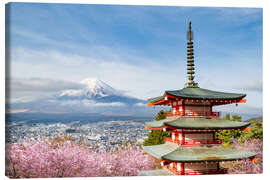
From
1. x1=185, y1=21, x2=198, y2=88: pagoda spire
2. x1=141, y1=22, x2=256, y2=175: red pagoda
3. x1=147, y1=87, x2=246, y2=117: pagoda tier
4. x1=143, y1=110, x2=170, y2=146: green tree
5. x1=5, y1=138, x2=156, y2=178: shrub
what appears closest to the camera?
x1=141, y1=22, x2=256, y2=175: red pagoda

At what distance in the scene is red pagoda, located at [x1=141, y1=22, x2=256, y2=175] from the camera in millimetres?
10727

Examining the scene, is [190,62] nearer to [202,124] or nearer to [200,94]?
[200,94]

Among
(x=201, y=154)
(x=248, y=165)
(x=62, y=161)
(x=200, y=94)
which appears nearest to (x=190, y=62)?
(x=200, y=94)

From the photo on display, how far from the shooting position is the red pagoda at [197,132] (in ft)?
35.2

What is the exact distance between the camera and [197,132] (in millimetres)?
11500

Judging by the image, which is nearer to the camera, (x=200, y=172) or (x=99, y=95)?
(x=200, y=172)

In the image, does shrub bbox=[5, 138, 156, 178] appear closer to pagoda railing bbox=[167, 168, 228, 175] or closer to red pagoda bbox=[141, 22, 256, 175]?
red pagoda bbox=[141, 22, 256, 175]

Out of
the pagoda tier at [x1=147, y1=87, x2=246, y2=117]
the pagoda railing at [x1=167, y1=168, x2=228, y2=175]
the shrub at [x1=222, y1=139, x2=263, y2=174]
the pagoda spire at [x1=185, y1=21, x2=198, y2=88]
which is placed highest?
the pagoda spire at [x1=185, y1=21, x2=198, y2=88]

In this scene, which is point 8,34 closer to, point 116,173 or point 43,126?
point 43,126

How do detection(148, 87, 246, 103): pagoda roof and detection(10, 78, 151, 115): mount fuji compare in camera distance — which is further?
detection(10, 78, 151, 115): mount fuji

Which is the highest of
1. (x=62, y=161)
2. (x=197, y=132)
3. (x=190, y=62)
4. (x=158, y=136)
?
(x=190, y=62)

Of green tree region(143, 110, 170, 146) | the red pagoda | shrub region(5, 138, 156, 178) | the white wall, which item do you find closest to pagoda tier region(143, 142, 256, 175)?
the red pagoda

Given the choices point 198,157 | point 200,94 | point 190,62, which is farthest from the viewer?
point 190,62

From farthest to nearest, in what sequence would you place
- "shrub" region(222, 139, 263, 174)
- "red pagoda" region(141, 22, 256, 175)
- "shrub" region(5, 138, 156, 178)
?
"shrub" region(222, 139, 263, 174)
"shrub" region(5, 138, 156, 178)
"red pagoda" region(141, 22, 256, 175)
